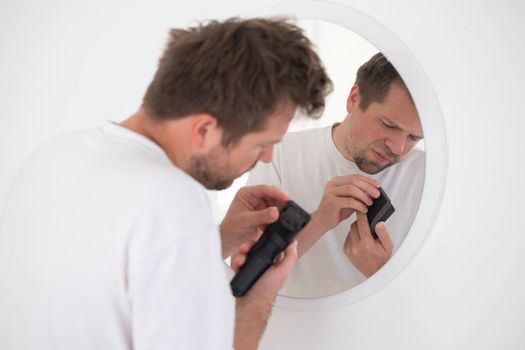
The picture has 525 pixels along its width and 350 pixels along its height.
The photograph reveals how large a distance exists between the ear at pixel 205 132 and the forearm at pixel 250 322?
29 centimetres

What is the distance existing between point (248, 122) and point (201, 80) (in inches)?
3.5

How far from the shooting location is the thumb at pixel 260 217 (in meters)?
0.96

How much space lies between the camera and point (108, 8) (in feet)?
3.39

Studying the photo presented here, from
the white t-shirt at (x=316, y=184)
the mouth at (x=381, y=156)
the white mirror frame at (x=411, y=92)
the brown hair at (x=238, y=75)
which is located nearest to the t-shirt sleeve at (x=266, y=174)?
the white t-shirt at (x=316, y=184)

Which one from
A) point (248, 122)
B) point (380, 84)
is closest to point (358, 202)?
point (380, 84)

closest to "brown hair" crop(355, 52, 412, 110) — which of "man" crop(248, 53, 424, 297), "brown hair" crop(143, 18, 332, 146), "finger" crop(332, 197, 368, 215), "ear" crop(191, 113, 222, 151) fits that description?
"man" crop(248, 53, 424, 297)

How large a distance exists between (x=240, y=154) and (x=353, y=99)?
48 cm

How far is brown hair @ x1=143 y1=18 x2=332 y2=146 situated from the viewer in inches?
29.2

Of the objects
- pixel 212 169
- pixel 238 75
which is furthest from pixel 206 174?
pixel 238 75

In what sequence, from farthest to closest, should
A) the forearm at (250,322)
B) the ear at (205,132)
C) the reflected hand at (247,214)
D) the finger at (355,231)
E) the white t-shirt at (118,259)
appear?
the finger at (355,231) < the reflected hand at (247,214) < the forearm at (250,322) < the ear at (205,132) < the white t-shirt at (118,259)

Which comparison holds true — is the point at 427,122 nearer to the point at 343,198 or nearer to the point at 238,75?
the point at 343,198

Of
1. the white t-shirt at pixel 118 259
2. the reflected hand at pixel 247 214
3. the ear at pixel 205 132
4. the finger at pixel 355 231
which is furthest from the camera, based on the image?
the finger at pixel 355 231

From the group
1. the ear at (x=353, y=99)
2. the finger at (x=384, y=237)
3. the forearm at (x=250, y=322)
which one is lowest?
the forearm at (x=250, y=322)

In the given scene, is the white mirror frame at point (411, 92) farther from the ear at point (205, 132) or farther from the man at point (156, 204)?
the ear at point (205, 132)
